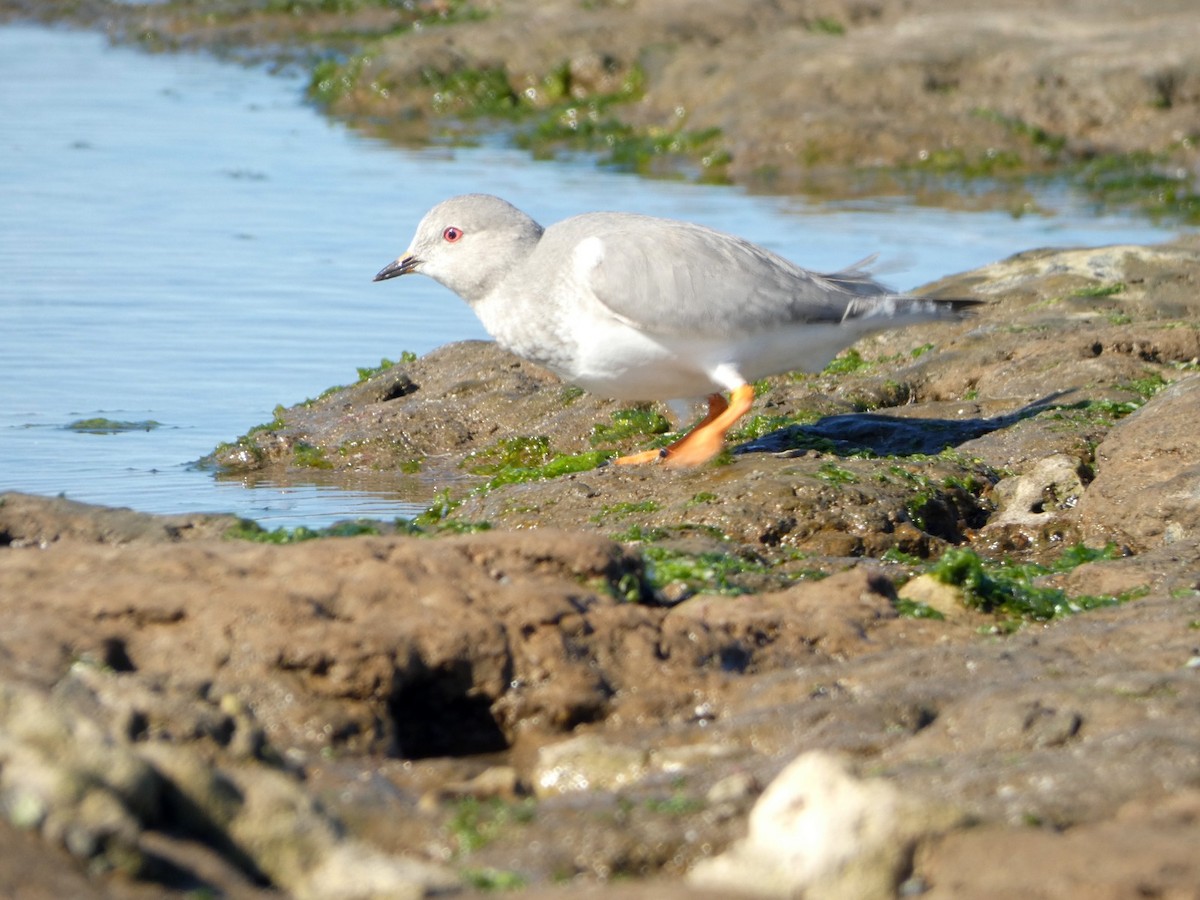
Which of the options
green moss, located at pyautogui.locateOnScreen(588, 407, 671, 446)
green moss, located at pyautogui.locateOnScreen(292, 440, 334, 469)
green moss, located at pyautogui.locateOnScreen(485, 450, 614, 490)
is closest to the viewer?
green moss, located at pyautogui.locateOnScreen(485, 450, 614, 490)

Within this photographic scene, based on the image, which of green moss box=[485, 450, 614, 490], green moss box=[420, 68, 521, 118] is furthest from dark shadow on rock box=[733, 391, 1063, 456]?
green moss box=[420, 68, 521, 118]

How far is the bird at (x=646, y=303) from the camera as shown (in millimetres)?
7059

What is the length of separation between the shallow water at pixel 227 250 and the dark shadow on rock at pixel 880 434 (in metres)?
0.86

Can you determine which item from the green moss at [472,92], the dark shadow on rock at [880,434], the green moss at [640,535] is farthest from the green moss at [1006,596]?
the green moss at [472,92]

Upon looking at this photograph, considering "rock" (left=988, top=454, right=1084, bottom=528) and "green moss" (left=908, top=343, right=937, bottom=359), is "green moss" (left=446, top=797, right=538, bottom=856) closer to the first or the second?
"rock" (left=988, top=454, right=1084, bottom=528)

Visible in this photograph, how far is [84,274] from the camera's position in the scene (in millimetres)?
12883

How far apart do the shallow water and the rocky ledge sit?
1951 mm

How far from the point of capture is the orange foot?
734 centimetres

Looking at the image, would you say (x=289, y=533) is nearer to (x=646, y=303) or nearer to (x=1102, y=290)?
(x=646, y=303)

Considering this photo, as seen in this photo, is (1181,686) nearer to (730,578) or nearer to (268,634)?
(730,578)

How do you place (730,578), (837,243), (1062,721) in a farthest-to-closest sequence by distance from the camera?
(837,243) → (730,578) → (1062,721)

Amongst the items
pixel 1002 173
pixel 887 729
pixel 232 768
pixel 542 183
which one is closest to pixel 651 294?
pixel 887 729

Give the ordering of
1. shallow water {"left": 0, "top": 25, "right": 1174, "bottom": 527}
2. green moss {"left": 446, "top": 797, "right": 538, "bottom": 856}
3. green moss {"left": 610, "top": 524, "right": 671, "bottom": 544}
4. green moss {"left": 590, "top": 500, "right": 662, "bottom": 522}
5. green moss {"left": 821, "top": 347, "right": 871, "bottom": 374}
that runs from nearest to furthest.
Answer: green moss {"left": 446, "top": 797, "right": 538, "bottom": 856} < green moss {"left": 610, "top": 524, "right": 671, "bottom": 544} < green moss {"left": 590, "top": 500, "right": 662, "bottom": 522} < shallow water {"left": 0, "top": 25, "right": 1174, "bottom": 527} < green moss {"left": 821, "top": 347, "right": 871, "bottom": 374}

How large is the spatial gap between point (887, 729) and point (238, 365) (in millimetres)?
7292
